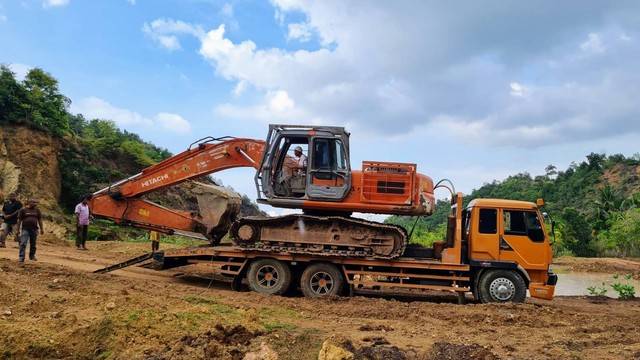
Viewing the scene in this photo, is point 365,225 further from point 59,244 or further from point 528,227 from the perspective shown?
point 59,244

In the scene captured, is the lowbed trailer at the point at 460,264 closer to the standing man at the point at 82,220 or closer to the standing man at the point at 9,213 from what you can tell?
the standing man at the point at 82,220

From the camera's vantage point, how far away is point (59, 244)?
55.1ft

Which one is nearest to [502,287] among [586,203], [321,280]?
[321,280]

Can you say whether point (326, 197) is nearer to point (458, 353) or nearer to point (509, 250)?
point (509, 250)

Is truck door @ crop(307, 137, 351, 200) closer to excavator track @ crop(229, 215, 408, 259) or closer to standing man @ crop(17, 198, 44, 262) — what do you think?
excavator track @ crop(229, 215, 408, 259)

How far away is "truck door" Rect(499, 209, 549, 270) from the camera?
1054cm

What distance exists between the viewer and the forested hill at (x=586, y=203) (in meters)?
37.4

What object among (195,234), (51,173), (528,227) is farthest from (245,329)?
(51,173)

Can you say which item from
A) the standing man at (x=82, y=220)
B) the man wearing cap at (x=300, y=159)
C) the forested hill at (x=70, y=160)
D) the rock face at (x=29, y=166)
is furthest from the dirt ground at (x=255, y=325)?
the rock face at (x=29, y=166)

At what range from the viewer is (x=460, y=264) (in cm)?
1046

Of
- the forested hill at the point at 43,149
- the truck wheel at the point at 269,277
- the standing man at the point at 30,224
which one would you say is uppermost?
the forested hill at the point at 43,149

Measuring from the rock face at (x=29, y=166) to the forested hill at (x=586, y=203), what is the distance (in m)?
21.4

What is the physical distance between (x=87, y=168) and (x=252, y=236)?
20.0 m

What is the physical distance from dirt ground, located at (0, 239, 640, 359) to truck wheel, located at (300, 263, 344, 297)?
0.61 m
